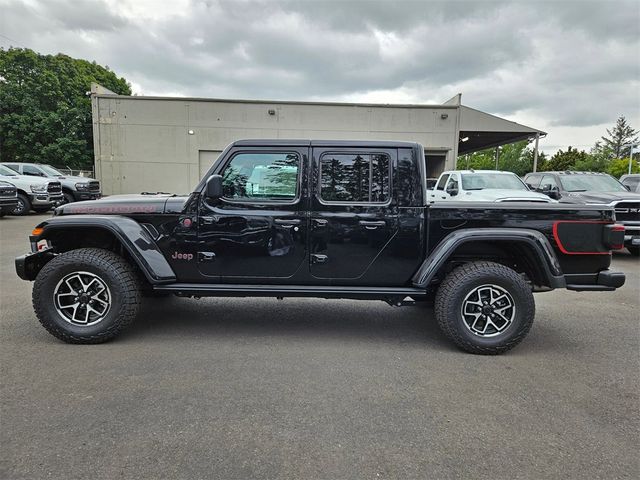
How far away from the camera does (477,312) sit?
12.5 feet

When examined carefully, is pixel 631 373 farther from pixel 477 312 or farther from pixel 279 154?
pixel 279 154

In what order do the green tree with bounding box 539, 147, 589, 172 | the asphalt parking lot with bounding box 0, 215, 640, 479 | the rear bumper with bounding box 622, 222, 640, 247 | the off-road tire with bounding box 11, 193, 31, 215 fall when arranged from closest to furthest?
the asphalt parking lot with bounding box 0, 215, 640, 479 → the rear bumper with bounding box 622, 222, 640, 247 → the off-road tire with bounding box 11, 193, 31, 215 → the green tree with bounding box 539, 147, 589, 172

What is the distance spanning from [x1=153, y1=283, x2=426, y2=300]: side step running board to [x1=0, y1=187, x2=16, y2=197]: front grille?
1244cm

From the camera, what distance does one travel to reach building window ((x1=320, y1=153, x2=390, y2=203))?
3.92m

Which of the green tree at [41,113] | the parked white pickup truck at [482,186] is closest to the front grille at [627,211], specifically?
the parked white pickup truck at [482,186]

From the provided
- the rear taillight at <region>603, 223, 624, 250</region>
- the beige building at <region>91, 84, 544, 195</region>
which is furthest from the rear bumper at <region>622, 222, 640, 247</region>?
the beige building at <region>91, 84, 544, 195</region>

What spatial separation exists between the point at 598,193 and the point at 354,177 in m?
8.39

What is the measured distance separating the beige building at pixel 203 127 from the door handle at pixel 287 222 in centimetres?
1843

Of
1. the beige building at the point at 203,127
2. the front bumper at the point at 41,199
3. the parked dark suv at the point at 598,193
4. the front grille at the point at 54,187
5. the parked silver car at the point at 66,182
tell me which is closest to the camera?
the parked dark suv at the point at 598,193

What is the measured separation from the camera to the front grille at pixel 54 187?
14888mm

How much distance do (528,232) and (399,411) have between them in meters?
2.01

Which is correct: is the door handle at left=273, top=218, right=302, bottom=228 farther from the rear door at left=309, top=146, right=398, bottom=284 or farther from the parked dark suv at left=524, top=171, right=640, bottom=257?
the parked dark suv at left=524, top=171, right=640, bottom=257

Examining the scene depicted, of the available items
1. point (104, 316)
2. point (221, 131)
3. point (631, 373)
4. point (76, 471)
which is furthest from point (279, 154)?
point (221, 131)

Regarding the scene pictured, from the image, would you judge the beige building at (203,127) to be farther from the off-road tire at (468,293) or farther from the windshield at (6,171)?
the off-road tire at (468,293)
